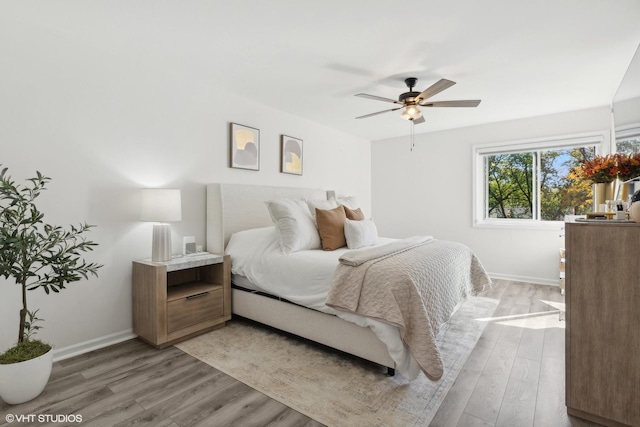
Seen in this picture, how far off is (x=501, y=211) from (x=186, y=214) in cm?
447

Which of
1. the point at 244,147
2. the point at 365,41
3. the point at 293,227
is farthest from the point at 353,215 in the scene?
the point at 365,41

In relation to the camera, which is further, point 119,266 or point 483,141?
point 483,141

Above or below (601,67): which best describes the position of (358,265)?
below

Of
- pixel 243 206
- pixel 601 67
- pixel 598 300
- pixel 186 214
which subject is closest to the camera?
pixel 598 300

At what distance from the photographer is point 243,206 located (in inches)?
136

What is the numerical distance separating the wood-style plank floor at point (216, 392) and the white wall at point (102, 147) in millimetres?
453

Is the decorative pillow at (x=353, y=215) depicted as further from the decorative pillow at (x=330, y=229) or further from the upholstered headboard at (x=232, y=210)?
the upholstered headboard at (x=232, y=210)

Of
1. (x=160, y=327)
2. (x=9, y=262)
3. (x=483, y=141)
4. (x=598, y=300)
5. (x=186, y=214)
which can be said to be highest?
(x=483, y=141)

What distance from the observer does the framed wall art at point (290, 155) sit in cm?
410

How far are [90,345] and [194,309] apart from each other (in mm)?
805

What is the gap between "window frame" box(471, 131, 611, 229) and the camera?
3994 mm

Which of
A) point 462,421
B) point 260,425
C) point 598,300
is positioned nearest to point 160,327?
point 260,425

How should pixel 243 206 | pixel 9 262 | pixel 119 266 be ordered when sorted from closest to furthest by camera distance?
pixel 9 262 < pixel 119 266 < pixel 243 206

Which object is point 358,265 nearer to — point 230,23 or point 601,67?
point 230,23
